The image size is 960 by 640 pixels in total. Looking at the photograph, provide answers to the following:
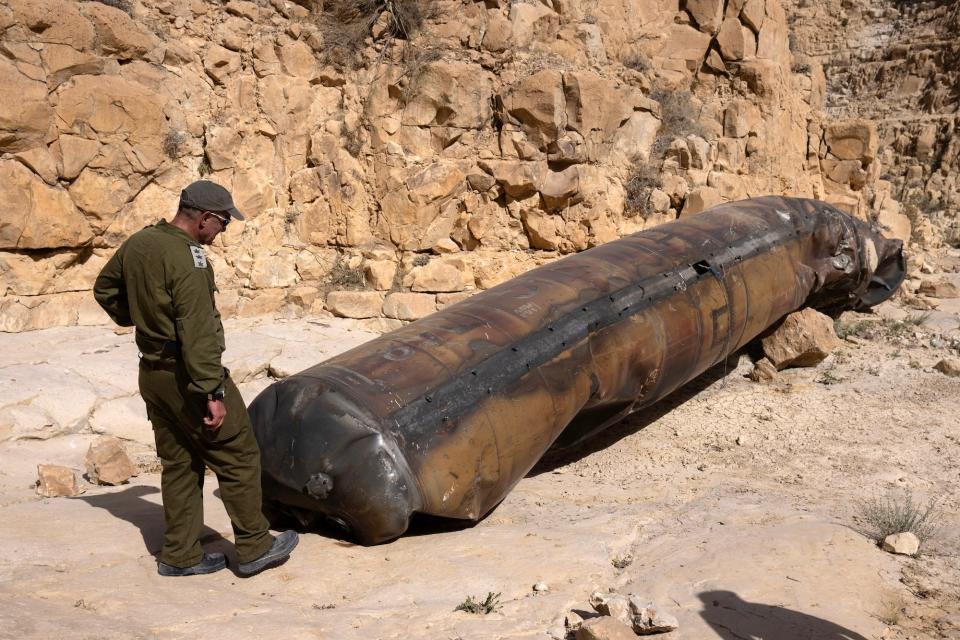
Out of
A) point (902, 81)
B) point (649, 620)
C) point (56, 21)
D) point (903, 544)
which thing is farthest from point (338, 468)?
point (902, 81)

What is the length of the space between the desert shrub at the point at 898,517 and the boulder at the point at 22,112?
7.20 meters

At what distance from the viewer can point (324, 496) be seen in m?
3.88

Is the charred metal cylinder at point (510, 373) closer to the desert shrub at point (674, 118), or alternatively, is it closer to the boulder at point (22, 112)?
the desert shrub at point (674, 118)

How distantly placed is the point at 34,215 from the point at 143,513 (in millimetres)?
4030

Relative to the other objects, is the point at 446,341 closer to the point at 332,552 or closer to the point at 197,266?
the point at 332,552

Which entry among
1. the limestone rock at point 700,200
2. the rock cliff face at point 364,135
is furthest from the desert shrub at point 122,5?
the limestone rock at point 700,200

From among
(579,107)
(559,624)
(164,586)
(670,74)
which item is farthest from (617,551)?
(670,74)

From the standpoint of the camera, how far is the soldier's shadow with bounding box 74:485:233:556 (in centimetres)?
381

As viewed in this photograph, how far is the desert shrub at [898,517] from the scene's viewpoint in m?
4.04

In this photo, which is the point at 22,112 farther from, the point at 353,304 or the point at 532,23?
the point at 532,23

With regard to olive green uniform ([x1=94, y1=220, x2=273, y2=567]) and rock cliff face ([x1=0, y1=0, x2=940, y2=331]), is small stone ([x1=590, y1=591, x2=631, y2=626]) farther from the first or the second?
rock cliff face ([x1=0, y1=0, x2=940, y2=331])

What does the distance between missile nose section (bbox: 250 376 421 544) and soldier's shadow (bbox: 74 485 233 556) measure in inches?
13.8

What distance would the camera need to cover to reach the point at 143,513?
420 centimetres

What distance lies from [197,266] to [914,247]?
45.1ft
